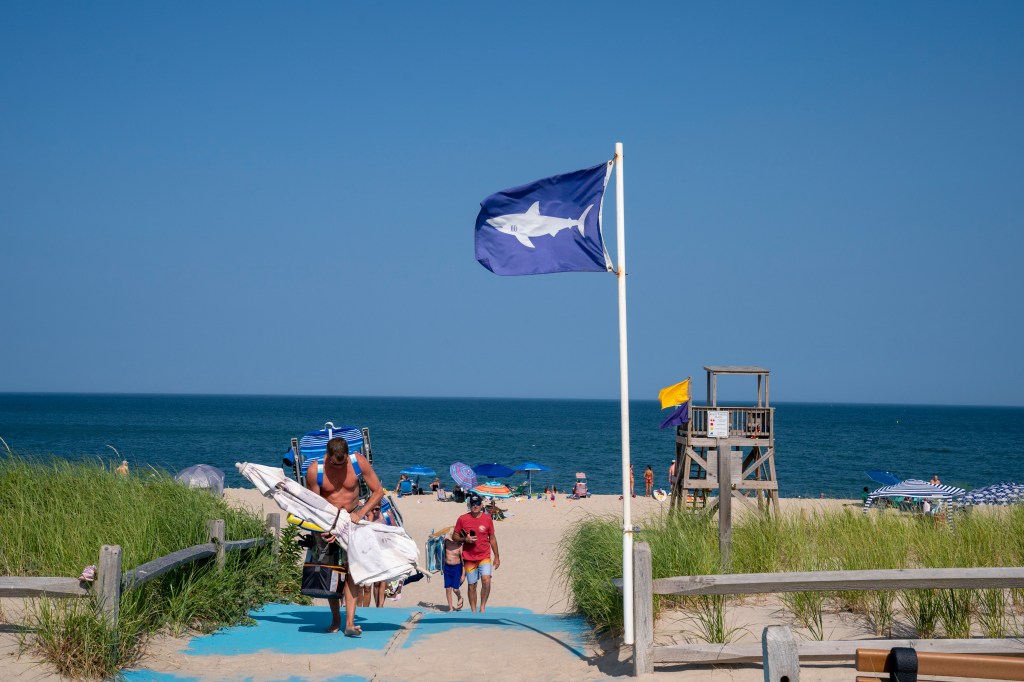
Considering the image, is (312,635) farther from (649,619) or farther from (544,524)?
(544,524)

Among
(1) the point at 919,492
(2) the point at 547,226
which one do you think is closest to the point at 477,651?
(2) the point at 547,226

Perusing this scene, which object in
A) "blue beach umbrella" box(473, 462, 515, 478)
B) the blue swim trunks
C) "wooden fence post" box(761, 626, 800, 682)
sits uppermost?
"wooden fence post" box(761, 626, 800, 682)

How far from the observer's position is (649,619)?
20.6 feet

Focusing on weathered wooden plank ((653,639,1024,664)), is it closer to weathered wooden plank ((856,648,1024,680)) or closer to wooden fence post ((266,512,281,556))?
weathered wooden plank ((856,648,1024,680))

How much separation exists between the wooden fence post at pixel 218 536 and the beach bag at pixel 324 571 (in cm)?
88

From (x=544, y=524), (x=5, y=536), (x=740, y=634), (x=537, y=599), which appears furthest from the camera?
(x=544, y=524)

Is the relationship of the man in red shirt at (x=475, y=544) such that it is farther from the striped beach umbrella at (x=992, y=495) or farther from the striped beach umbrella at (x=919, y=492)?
the striped beach umbrella at (x=919, y=492)

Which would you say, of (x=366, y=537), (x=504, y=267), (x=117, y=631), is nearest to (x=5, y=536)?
(x=117, y=631)

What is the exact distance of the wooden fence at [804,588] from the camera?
5.66 metres

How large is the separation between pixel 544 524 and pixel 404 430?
248 ft

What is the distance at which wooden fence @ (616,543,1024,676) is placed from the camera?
5.66 m

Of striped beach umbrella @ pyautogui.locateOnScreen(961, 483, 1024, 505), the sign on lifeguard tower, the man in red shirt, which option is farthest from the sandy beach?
striped beach umbrella @ pyautogui.locateOnScreen(961, 483, 1024, 505)

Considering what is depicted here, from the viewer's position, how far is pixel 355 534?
7938mm

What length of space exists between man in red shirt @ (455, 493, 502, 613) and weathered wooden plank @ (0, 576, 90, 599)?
5.18 meters
